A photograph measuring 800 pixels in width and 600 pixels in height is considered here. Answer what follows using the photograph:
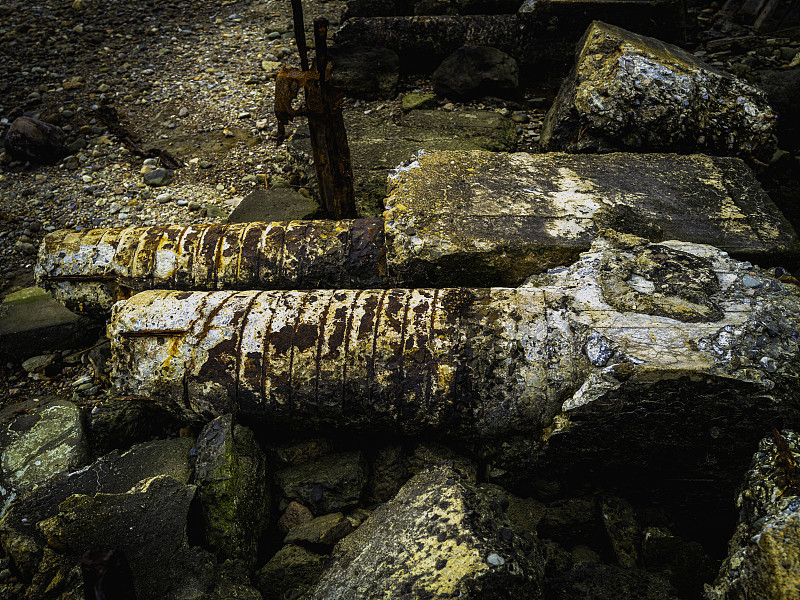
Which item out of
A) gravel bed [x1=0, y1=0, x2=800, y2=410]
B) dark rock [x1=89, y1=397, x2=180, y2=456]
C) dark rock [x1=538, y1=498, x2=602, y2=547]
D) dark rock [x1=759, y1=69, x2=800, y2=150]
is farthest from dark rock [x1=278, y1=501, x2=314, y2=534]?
dark rock [x1=759, y1=69, x2=800, y2=150]

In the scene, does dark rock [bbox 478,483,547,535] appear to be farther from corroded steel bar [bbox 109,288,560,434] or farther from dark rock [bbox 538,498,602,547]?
corroded steel bar [bbox 109,288,560,434]

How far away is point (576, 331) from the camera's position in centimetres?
217

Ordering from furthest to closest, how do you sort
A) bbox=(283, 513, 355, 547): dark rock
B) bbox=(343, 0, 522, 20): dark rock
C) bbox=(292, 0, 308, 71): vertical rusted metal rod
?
bbox=(343, 0, 522, 20): dark rock → bbox=(292, 0, 308, 71): vertical rusted metal rod → bbox=(283, 513, 355, 547): dark rock

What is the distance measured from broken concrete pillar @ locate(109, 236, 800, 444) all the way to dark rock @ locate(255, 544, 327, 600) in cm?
56

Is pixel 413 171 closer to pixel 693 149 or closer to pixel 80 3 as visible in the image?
pixel 693 149

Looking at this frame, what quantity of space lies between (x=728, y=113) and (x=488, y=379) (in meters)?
2.84

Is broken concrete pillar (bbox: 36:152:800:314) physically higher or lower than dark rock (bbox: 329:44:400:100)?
lower

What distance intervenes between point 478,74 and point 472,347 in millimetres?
3921

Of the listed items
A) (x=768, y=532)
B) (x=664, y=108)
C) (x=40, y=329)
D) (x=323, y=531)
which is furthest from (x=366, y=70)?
(x=768, y=532)

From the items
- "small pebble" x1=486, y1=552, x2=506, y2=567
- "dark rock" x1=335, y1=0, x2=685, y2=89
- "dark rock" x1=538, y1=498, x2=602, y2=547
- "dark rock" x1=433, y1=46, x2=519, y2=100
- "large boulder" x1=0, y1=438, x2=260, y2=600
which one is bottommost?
"dark rock" x1=538, y1=498, x2=602, y2=547

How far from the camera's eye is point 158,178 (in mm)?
4668

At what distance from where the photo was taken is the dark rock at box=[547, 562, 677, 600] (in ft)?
5.94

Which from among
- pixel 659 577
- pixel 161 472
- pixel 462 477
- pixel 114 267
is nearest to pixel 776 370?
pixel 659 577

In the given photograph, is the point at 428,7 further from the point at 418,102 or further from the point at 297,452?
the point at 297,452
